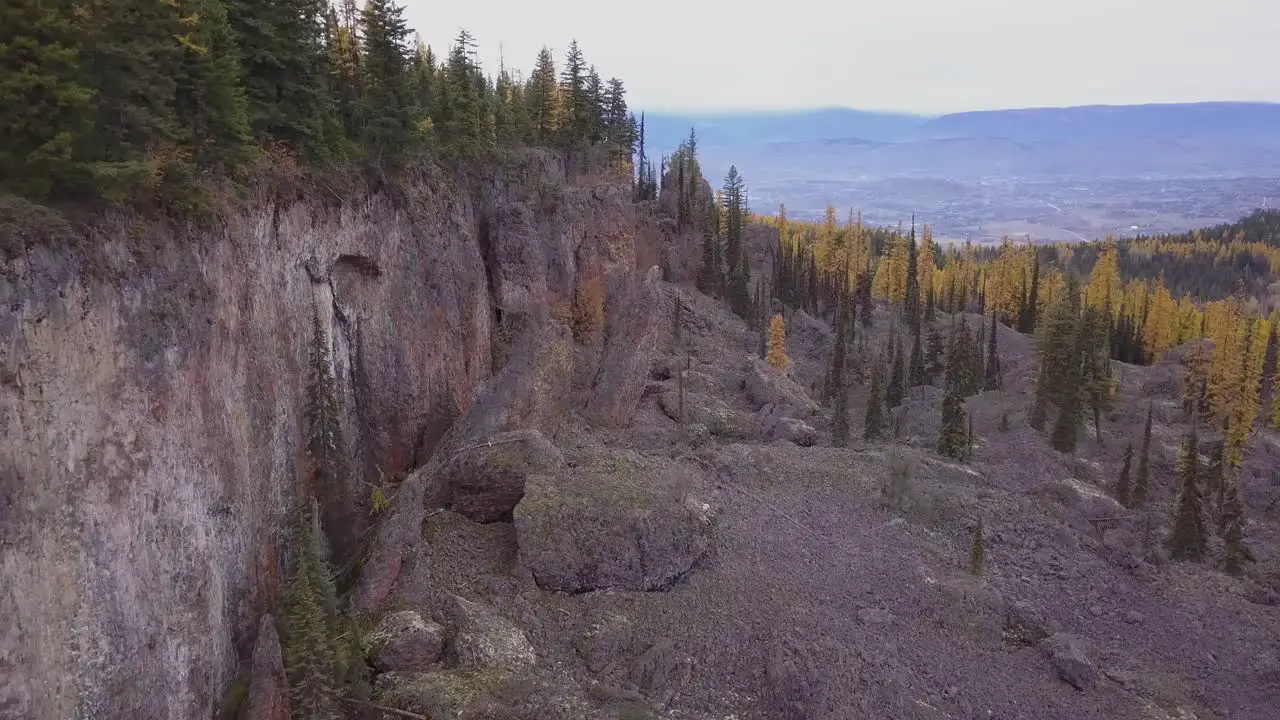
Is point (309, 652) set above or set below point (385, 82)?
below

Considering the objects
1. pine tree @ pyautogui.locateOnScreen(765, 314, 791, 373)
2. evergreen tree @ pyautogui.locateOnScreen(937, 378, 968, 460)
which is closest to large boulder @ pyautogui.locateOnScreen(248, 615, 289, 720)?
evergreen tree @ pyautogui.locateOnScreen(937, 378, 968, 460)

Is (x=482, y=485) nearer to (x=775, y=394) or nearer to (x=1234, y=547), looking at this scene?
(x=775, y=394)

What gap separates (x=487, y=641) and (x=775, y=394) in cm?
3278

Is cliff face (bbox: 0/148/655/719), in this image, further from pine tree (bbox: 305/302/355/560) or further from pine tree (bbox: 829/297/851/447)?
pine tree (bbox: 829/297/851/447)

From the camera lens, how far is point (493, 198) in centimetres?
3778

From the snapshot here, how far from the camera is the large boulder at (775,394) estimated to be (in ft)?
161

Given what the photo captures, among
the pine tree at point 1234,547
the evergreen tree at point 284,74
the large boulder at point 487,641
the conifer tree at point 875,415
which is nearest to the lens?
the large boulder at point 487,641

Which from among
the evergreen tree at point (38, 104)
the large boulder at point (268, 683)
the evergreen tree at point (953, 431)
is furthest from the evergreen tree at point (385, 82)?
the evergreen tree at point (953, 431)

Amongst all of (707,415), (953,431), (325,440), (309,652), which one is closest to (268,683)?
(309,652)

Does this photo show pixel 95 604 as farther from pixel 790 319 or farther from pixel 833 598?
pixel 790 319

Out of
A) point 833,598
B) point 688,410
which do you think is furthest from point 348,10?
point 833,598

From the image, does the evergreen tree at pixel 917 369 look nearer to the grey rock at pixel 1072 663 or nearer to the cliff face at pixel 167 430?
the grey rock at pixel 1072 663

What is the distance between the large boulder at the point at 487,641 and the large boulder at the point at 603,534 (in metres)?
2.67

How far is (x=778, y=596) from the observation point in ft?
86.1
